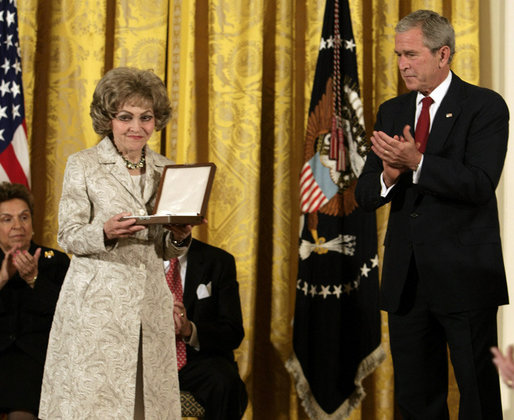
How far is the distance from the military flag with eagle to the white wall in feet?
2.85

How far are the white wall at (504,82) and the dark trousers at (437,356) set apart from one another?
172cm

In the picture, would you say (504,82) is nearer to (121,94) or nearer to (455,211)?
(455,211)

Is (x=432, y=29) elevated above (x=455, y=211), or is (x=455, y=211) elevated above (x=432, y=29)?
(x=432, y=29)

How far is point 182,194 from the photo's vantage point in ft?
8.21

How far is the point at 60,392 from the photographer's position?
256 centimetres

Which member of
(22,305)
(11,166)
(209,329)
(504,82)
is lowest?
(209,329)

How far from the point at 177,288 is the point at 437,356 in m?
1.43

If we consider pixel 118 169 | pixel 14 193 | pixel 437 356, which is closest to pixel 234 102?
pixel 14 193

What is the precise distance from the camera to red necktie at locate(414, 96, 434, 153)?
2.65 m

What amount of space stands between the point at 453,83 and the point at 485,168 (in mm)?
361

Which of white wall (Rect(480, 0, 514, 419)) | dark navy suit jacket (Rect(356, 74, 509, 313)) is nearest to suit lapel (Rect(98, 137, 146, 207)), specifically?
dark navy suit jacket (Rect(356, 74, 509, 313))

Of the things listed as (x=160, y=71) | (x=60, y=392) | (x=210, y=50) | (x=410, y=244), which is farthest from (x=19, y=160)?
(x=410, y=244)

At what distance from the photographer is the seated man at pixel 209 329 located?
3.41 meters

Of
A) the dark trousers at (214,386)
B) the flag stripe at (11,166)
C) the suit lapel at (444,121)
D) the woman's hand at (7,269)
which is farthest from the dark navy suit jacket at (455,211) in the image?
the flag stripe at (11,166)
